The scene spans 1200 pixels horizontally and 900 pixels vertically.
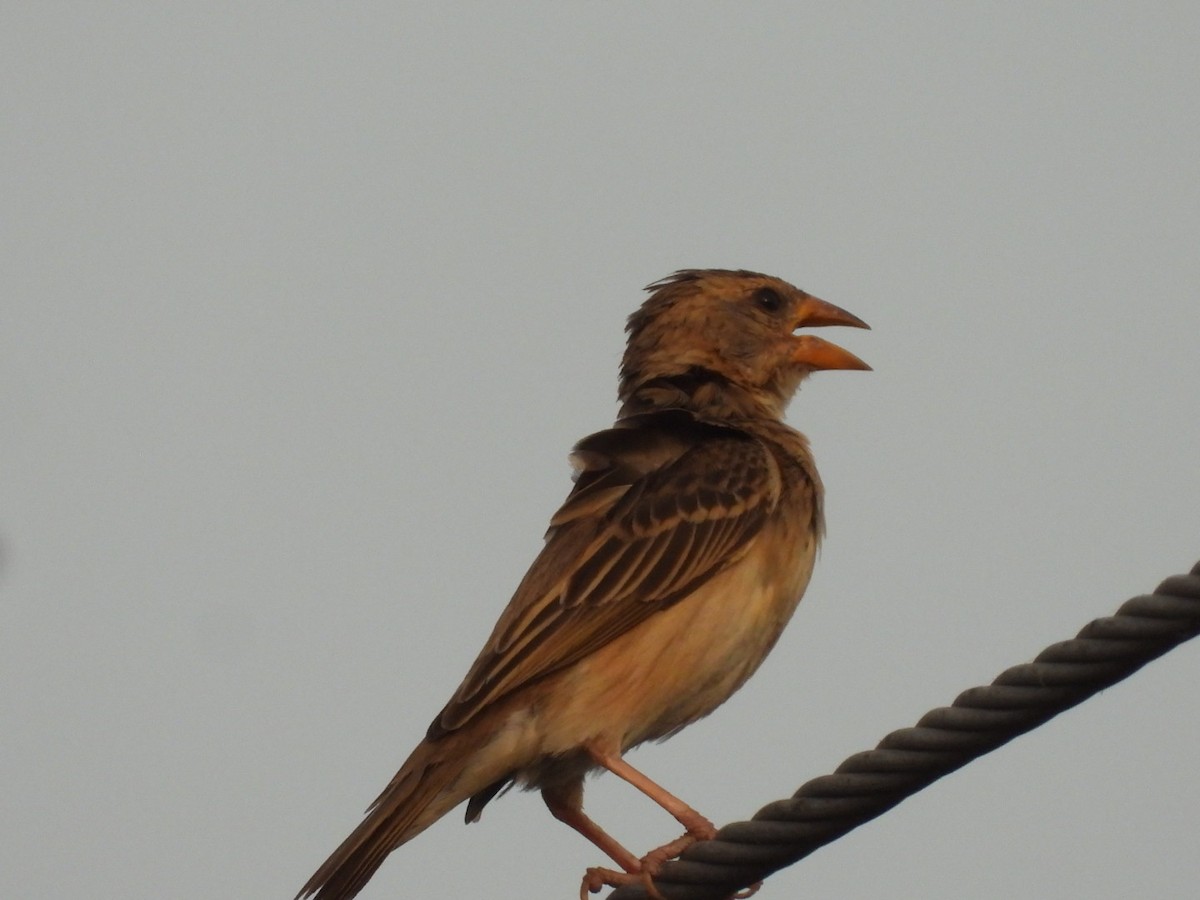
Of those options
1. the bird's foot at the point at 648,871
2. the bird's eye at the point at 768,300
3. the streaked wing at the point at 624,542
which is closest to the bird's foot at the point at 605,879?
the bird's foot at the point at 648,871

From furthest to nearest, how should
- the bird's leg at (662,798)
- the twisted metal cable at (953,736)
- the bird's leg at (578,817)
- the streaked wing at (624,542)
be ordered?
the bird's leg at (578,817) → the streaked wing at (624,542) → the bird's leg at (662,798) → the twisted metal cable at (953,736)

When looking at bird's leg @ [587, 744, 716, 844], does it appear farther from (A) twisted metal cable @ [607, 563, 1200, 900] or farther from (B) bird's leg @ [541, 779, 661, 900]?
(A) twisted metal cable @ [607, 563, 1200, 900]

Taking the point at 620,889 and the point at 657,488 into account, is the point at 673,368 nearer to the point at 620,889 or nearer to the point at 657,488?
the point at 657,488

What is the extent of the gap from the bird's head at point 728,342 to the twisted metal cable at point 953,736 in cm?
334

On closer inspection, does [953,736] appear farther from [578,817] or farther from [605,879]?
[578,817]

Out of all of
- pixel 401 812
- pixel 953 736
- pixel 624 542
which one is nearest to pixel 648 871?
pixel 401 812

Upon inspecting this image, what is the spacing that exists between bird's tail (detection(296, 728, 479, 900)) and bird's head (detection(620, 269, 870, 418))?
2139 millimetres

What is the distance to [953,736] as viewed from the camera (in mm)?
3801

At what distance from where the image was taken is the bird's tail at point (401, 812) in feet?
18.0

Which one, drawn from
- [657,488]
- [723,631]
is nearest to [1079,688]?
[723,631]

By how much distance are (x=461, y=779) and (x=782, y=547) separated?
1456mm

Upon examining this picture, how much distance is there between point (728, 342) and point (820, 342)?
410mm

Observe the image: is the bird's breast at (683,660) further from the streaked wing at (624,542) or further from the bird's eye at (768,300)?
the bird's eye at (768,300)

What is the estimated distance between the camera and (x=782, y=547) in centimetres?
646
